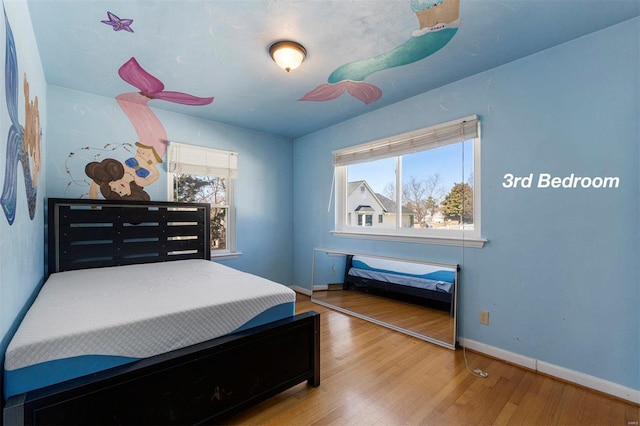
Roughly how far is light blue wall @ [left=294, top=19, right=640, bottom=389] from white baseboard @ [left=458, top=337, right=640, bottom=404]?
0.03 metres

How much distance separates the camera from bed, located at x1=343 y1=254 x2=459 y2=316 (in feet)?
8.29

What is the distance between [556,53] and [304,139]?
2849 mm

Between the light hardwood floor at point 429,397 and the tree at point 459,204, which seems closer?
the light hardwood floor at point 429,397

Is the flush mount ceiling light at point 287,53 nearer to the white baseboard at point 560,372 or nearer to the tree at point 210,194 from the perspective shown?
the tree at point 210,194

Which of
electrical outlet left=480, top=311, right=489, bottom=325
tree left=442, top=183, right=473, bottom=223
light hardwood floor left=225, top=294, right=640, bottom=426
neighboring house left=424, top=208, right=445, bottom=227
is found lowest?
light hardwood floor left=225, top=294, right=640, bottom=426

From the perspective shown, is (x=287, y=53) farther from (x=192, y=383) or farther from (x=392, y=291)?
(x=392, y=291)

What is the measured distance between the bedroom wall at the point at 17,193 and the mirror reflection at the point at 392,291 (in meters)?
2.63

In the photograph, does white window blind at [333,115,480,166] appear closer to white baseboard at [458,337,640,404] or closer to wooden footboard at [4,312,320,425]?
white baseboard at [458,337,640,404]

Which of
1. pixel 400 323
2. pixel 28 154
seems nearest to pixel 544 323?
pixel 400 323

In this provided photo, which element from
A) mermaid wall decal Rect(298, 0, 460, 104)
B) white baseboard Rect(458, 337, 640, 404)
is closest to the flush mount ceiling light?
mermaid wall decal Rect(298, 0, 460, 104)

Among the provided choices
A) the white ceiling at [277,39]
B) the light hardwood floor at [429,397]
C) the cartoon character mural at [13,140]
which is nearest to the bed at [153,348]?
the light hardwood floor at [429,397]

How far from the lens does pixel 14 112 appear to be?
4.10 ft

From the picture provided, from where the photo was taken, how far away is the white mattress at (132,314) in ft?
3.59

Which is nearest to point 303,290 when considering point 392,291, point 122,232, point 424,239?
point 392,291
